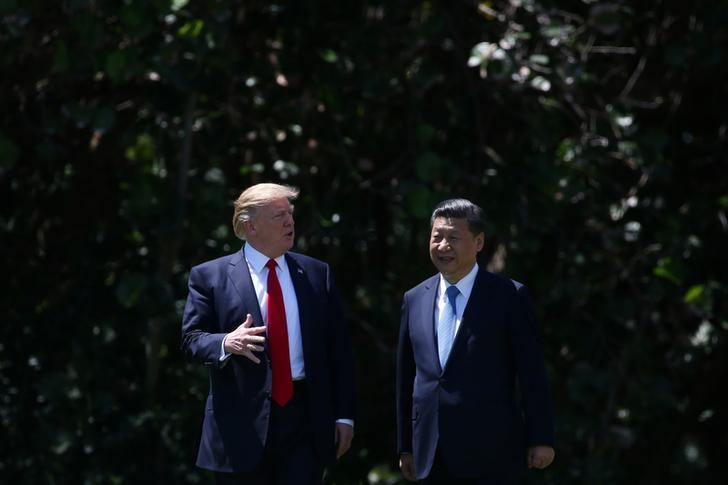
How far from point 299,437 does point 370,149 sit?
3.62 m

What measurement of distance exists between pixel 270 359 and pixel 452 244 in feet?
2.37

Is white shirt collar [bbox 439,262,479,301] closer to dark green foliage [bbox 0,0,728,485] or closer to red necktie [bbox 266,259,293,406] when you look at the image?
red necktie [bbox 266,259,293,406]

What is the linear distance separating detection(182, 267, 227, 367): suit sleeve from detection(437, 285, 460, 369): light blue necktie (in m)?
0.73

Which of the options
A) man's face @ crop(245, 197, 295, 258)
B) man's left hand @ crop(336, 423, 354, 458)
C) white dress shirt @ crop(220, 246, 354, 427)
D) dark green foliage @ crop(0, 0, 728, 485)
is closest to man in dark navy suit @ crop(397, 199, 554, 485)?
man's left hand @ crop(336, 423, 354, 458)

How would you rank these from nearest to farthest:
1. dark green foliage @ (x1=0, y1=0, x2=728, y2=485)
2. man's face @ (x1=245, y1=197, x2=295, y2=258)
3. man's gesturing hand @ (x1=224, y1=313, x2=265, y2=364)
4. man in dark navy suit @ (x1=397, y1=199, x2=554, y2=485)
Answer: man's gesturing hand @ (x1=224, y1=313, x2=265, y2=364), man in dark navy suit @ (x1=397, y1=199, x2=554, y2=485), man's face @ (x1=245, y1=197, x2=295, y2=258), dark green foliage @ (x1=0, y1=0, x2=728, y2=485)

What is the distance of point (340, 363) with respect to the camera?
4.59 m

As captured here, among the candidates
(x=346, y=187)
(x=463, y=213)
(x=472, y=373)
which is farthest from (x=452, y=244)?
(x=346, y=187)

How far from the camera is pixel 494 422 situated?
4.38 metres

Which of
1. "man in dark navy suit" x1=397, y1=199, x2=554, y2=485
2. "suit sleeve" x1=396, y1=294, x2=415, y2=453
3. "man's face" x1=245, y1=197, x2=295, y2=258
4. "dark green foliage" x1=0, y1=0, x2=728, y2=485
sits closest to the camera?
"man in dark navy suit" x1=397, y1=199, x2=554, y2=485

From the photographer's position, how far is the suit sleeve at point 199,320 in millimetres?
4410

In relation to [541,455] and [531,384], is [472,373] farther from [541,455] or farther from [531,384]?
[541,455]

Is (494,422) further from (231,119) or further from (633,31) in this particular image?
(633,31)

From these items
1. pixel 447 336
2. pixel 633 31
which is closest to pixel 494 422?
pixel 447 336

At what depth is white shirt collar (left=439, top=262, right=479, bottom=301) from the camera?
4492 mm
